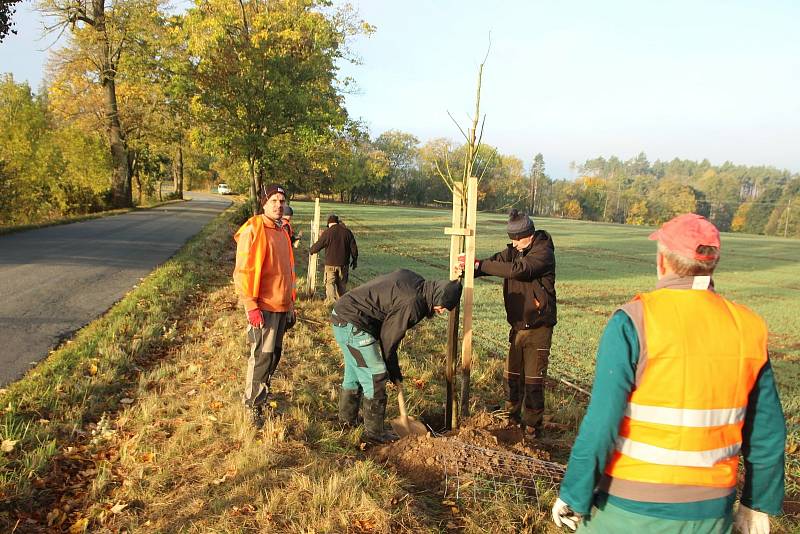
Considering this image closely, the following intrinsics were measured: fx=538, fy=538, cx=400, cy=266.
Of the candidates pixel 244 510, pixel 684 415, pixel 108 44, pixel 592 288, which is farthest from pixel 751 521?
pixel 108 44

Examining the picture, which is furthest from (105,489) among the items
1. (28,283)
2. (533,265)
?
(28,283)

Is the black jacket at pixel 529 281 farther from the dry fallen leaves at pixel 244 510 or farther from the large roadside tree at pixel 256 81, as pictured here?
the large roadside tree at pixel 256 81

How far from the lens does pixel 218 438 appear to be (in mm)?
4688

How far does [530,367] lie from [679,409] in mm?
3602

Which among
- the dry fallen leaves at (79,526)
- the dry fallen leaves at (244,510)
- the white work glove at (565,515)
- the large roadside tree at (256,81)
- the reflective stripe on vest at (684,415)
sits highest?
the large roadside tree at (256,81)

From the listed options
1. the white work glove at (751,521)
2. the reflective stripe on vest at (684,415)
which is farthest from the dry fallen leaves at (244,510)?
the white work glove at (751,521)

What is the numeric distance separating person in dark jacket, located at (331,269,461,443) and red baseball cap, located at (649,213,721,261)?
2.47 meters

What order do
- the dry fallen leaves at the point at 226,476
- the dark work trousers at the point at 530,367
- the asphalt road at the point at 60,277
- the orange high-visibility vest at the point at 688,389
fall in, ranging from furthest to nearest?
the asphalt road at the point at 60,277, the dark work trousers at the point at 530,367, the dry fallen leaves at the point at 226,476, the orange high-visibility vest at the point at 688,389

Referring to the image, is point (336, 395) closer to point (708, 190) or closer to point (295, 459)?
point (295, 459)

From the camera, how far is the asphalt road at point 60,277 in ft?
23.0

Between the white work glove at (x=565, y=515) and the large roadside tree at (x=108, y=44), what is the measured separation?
27.2m

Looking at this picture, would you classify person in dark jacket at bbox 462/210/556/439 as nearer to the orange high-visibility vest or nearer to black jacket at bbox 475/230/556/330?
black jacket at bbox 475/230/556/330

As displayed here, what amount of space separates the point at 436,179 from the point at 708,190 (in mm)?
64082

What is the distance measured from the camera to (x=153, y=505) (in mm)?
3758
